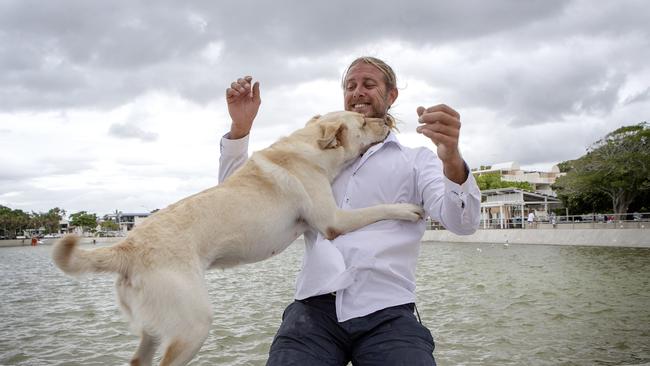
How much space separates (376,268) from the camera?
3.80 metres

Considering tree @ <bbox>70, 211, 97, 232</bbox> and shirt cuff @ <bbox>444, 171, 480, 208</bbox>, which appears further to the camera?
tree @ <bbox>70, 211, 97, 232</bbox>

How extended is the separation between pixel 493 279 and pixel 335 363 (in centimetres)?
2064

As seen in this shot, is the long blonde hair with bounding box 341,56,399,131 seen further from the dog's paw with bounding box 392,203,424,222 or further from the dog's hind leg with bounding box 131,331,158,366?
the dog's hind leg with bounding box 131,331,158,366

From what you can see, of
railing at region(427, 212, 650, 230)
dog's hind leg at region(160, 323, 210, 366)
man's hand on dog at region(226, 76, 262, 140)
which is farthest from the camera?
railing at region(427, 212, 650, 230)

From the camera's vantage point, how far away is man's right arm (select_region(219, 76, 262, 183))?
174 inches

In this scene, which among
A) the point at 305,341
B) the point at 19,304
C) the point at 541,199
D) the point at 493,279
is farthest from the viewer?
the point at 541,199

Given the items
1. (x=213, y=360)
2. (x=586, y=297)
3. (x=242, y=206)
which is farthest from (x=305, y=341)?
(x=586, y=297)

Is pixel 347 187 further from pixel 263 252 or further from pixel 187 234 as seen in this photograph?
pixel 187 234

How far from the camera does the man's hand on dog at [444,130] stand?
359 centimetres

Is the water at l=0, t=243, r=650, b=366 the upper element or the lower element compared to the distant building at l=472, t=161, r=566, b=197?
lower

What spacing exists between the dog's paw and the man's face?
1167 millimetres

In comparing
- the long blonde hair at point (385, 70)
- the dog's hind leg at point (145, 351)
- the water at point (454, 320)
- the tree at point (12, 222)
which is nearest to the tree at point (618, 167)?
the water at point (454, 320)

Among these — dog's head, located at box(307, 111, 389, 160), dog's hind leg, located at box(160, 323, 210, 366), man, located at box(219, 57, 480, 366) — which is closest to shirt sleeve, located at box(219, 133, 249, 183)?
man, located at box(219, 57, 480, 366)

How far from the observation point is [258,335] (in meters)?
11.4
